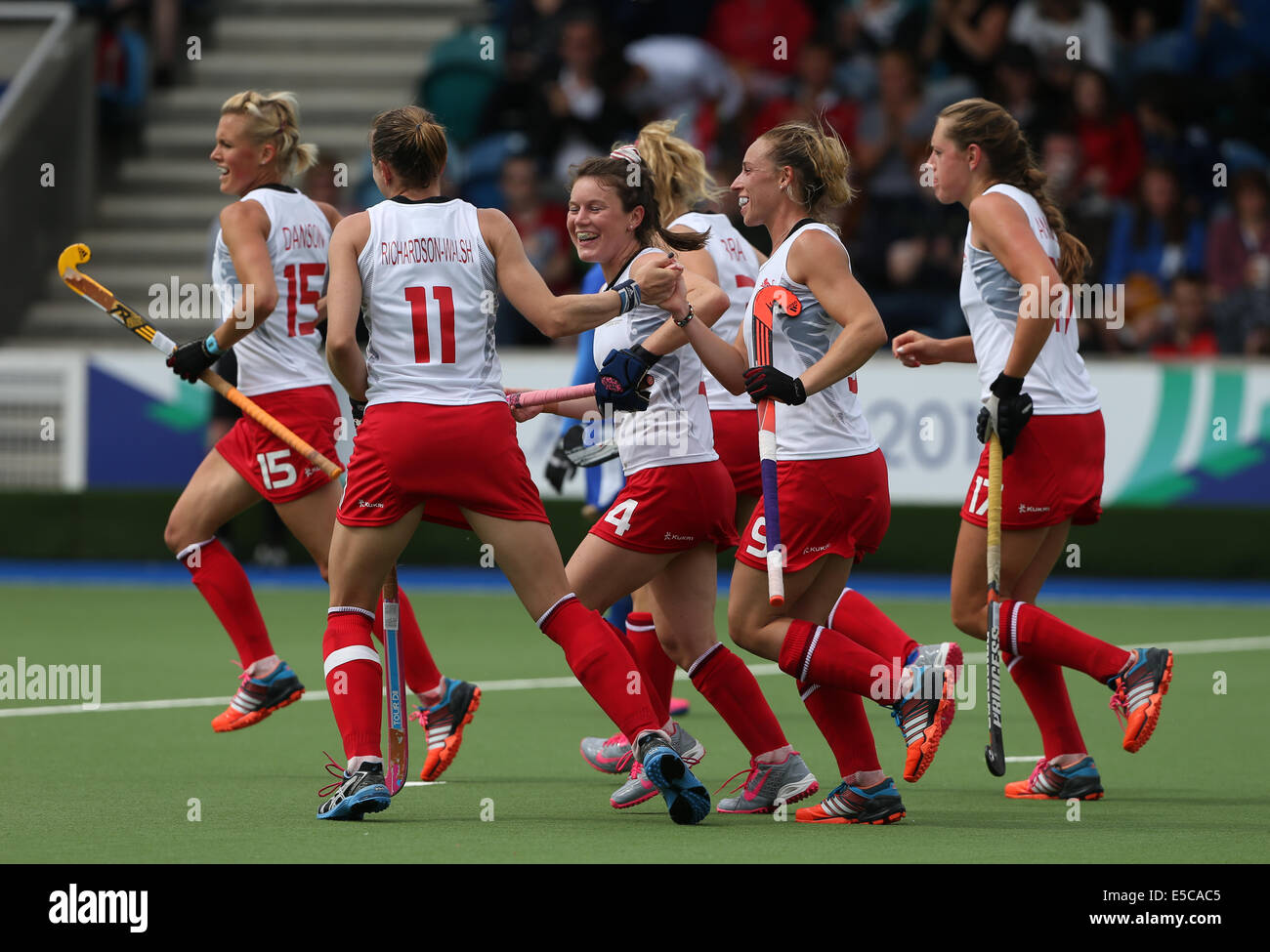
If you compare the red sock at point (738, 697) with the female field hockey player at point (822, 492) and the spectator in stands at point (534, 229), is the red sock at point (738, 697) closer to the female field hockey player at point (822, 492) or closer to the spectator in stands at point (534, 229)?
the female field hockey player at point (822, 492)

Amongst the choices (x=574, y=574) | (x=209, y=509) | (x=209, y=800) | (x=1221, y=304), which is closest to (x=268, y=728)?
(x=209, y=509)

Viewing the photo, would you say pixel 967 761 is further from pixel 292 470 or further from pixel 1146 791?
pixel 292 470

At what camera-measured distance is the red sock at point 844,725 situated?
612 centimetres

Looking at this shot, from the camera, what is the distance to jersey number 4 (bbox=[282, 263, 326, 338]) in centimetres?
759

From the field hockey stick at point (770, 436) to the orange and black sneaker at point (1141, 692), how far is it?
3.65 ft

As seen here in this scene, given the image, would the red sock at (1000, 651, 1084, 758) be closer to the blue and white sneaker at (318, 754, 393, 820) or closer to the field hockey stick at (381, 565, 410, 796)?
the field hockey stick at (381, 565, 410, 796)

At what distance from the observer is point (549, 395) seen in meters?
6.18

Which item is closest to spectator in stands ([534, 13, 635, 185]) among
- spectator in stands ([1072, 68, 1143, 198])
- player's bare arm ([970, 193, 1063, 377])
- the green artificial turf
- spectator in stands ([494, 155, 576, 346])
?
spectator in stands ([494, 155, 576, 346])

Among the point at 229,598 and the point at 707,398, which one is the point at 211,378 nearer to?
the point at 229,598

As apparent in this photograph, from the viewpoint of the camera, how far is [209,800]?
254 inches

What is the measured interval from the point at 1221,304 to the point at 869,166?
9.85 ft

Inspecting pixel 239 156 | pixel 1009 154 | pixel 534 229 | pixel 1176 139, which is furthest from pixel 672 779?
pixel 1176 139

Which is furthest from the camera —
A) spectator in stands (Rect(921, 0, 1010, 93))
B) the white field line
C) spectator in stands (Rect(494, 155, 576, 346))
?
spectator in stands (Rect(921, 0, 1010, 93))

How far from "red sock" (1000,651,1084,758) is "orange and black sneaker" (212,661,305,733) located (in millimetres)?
2619
